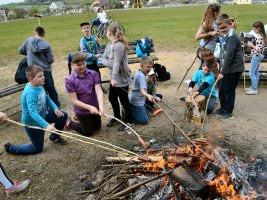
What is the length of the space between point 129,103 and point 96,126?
86 cm

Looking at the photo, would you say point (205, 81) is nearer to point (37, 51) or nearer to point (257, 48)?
point (257, 48)

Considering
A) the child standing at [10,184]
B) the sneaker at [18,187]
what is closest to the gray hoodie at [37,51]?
the child standing at [10,184]

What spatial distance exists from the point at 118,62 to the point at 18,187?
2951 mm

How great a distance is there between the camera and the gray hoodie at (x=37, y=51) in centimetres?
698

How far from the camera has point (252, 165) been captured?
451cm

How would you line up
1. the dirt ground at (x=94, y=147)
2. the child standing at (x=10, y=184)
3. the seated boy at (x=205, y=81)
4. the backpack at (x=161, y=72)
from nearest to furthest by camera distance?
the child standing at (x=10, y=184), the dirt ground at (x=94, y=147), the seated boy at (x=205, y=81), the backpack at (x=161, y=72)

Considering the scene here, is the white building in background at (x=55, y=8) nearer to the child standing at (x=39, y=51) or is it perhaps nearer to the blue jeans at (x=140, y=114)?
the child standing at (x=39, y=51)

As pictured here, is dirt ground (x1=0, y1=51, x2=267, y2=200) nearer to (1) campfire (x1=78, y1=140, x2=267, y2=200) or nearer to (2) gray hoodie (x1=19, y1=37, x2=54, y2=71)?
(1) campfire (x1=78, y1=140, x2=267, y2=200)

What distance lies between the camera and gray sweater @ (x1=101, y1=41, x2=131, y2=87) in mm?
6066

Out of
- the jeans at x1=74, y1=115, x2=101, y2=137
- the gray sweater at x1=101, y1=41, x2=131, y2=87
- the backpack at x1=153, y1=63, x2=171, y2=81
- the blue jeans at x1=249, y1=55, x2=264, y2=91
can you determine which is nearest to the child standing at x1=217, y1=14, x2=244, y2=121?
the blue jeans at x1=249, y1=55, x2=264, y2=91

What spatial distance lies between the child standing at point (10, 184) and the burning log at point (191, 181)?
240 centimetres

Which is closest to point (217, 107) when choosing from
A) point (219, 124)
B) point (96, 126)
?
point (219, 124)

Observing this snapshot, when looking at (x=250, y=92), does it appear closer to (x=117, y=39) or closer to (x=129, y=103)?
(x=129, y=103)

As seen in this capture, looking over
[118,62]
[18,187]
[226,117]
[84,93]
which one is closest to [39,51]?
[84,93]
